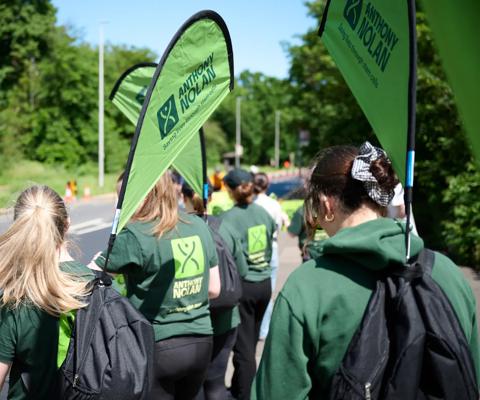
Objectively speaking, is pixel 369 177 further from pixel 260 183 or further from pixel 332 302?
pixel 260 183

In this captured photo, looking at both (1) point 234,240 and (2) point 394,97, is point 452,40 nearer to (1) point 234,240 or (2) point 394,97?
(2) point 394,97

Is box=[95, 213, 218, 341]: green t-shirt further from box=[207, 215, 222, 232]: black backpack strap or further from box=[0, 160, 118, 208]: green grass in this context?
box=[0, 160, 118, 208]: green grass

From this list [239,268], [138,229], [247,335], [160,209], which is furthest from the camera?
[247,335]

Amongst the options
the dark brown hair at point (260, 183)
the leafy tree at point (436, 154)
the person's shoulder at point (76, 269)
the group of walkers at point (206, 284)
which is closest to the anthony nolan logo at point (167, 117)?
the group of walkers at point (206, 284)

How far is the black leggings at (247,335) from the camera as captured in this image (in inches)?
204

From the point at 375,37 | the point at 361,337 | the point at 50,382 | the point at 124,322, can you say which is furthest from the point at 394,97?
the point at 50,382

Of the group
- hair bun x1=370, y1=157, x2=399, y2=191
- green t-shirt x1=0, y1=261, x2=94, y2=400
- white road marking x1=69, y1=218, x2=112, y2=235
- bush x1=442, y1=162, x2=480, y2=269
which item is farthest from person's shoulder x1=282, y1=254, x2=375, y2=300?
white road marking x1=69, y1=218, x2=112, y2=235

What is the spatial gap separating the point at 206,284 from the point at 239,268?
149cm

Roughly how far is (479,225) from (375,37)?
30.2 ft

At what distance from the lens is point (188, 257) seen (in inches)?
135

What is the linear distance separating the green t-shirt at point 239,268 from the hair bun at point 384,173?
95.5 inches

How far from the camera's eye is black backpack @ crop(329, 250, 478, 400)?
5.81ft

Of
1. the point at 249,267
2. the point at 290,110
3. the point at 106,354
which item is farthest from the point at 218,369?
the point at 290,110

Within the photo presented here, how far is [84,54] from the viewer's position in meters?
47.1
